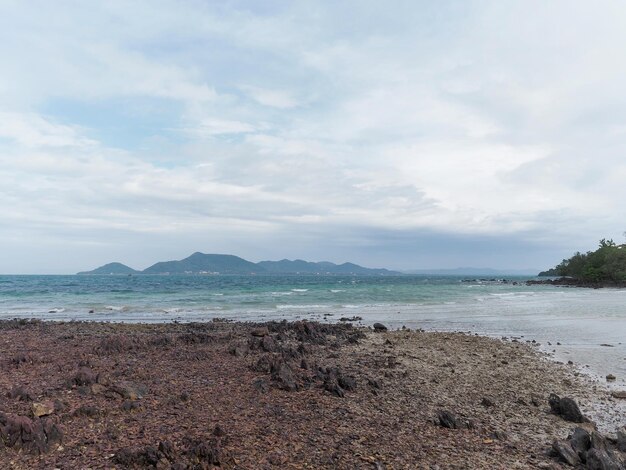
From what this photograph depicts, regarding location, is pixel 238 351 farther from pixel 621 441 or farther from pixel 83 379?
pixel 621 441

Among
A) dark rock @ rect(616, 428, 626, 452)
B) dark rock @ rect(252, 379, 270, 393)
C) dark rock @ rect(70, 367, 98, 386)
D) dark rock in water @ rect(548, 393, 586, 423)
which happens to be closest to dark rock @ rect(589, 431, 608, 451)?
dark rock @ rect(616, 428, 626, 452)

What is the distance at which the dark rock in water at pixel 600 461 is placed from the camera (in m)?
5.75

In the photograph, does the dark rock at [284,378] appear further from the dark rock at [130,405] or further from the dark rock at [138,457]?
the dark rock at [138,457]

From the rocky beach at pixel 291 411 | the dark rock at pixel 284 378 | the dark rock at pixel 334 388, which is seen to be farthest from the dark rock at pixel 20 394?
the dark rock at pixel 334 388

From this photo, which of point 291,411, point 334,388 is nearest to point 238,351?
point 334,388

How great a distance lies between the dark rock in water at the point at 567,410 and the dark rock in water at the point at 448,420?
2.40 meters

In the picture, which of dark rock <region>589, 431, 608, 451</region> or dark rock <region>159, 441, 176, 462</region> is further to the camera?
dark rock <region>589, 431, 608, 451</region>

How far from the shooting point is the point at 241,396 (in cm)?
851

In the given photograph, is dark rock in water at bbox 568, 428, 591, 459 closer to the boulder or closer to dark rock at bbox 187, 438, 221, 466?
dark rock at bbox 187, 438, 221, 466

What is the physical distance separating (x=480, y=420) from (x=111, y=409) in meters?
6.26

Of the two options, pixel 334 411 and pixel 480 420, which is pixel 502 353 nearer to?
pixel 480 420

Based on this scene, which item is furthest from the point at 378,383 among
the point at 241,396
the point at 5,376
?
the point at 5,376

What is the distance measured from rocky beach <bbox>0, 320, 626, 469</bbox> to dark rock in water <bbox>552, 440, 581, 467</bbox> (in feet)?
0.06

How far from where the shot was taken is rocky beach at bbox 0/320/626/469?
Answer: 5859mm
